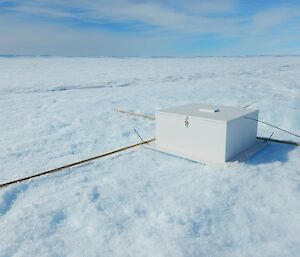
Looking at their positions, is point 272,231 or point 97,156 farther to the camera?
point 97,156

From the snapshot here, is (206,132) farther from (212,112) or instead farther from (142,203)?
(142,203)

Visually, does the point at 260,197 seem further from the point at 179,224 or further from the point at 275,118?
the point at 275,118

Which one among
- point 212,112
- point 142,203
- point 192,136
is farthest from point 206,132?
point 142,203

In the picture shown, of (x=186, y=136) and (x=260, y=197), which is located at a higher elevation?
(x=186, y=136)

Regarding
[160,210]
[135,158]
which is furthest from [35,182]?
[160,210]

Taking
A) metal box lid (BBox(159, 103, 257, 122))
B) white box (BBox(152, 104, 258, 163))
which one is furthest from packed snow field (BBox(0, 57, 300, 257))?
metal box lid (BBox(159, 103, 257, 122))

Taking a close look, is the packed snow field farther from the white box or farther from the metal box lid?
the metal box lid

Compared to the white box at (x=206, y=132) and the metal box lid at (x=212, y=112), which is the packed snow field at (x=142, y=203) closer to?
the white box at (x=206, y=132)

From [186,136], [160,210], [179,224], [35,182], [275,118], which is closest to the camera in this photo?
[179,224]
